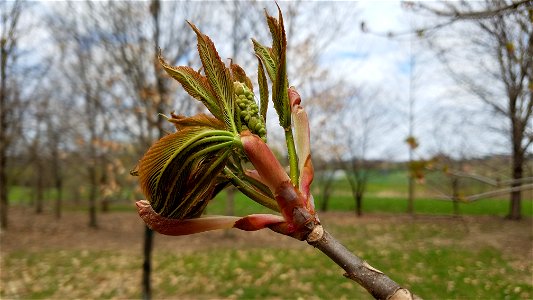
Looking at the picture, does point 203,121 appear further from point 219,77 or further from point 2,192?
point 2,192

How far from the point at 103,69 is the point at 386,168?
16406mm

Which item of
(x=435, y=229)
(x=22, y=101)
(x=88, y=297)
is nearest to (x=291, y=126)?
(x=88, y=297)

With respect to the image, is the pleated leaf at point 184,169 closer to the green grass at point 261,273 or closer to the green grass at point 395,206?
the green grass at point 261,273

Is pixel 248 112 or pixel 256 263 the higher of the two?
pixel 248 112

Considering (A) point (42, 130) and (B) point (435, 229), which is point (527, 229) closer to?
(B) point (435, 229)

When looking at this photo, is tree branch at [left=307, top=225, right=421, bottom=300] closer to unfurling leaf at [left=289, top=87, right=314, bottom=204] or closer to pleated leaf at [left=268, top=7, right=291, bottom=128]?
unfurling leaf at [left=289, top=87, right=314, bottom=204]

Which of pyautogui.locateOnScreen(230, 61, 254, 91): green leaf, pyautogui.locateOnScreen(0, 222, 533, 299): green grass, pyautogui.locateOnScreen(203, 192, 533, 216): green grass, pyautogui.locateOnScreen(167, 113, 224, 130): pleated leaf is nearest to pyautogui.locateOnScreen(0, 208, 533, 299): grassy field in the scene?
pyautogui.locateOnScreen(0, 222, 533, 299): green grass

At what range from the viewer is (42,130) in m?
15.9

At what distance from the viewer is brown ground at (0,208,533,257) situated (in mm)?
13055

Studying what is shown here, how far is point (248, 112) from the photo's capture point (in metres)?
0.71

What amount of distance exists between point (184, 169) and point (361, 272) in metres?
0.28

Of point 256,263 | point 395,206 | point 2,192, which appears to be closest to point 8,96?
point 2,192

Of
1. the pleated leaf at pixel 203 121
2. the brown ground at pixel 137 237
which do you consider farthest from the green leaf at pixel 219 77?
the brown ground at pixel 137 237

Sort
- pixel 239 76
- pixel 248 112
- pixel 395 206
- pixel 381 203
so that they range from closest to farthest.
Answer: pixel 248 112 < pixel 239 76 < pixel 395 206 < pixel 381 203
